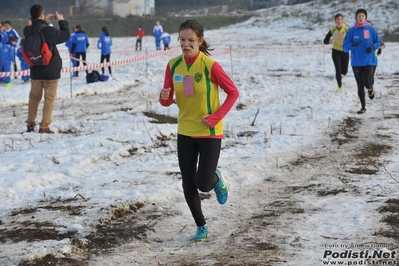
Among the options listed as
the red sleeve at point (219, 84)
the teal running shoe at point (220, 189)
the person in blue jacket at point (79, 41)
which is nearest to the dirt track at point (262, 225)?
the teal running shoe at point (220, 189)

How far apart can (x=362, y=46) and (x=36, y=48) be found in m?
5.64

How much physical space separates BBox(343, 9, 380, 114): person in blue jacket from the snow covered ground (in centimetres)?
75

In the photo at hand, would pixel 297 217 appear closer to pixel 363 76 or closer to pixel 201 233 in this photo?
pixel 201 233

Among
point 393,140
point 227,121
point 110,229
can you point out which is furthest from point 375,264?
point 227,121

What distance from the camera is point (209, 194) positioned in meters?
6.36

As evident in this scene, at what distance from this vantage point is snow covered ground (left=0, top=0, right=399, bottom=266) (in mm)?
4758

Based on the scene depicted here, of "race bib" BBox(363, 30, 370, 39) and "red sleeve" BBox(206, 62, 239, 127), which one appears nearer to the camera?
"red sleeve" BBox(206, 62, 239, 127)

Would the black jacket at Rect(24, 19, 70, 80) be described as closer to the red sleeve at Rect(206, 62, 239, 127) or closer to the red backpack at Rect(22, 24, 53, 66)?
the red backpack at Rect(22, 24, 53, 66)

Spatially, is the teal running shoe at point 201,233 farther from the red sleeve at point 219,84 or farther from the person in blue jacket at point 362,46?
the person in blue jacket at point 362,46

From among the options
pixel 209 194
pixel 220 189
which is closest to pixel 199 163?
pixel 220 189

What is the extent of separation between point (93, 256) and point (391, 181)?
345cm

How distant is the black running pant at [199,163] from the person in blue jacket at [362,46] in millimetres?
6806

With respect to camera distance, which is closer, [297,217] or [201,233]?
[201,233]

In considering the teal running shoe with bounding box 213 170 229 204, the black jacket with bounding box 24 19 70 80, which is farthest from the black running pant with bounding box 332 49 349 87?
the teal running shoe with bounding box 213 170 229 204
